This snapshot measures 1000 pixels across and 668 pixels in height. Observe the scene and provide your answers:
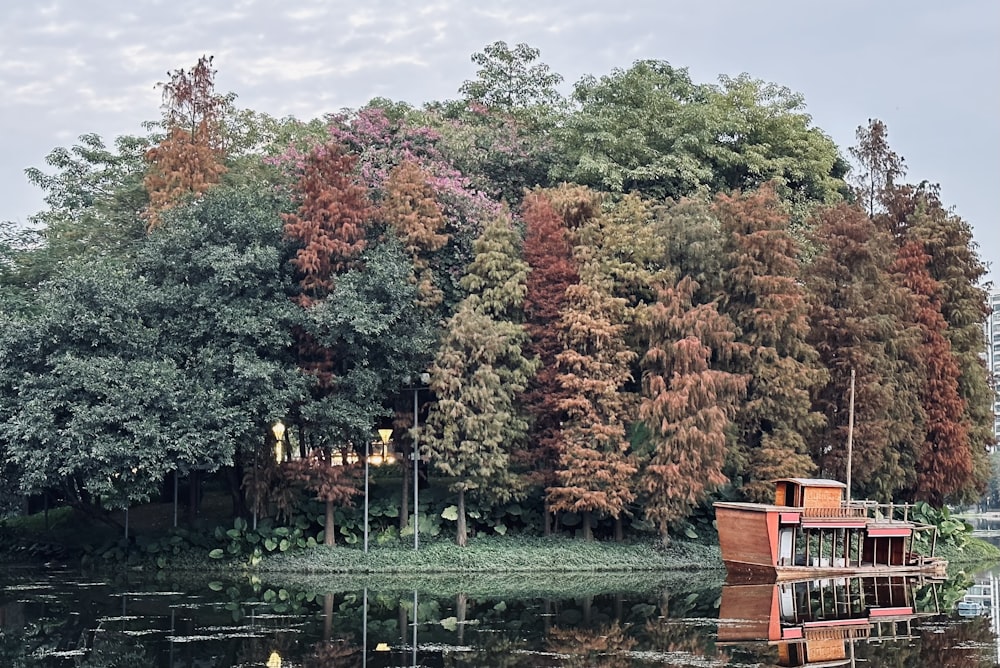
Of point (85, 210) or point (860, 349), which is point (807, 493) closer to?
point (860, 349)

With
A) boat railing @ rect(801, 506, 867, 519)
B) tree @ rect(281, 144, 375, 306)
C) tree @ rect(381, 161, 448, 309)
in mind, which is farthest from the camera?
tree @ rect(381, 161, 448, 309)

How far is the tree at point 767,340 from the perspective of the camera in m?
35.6

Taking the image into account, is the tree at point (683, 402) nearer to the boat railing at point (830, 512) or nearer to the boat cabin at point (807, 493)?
the boat cabin at point (807, 493)

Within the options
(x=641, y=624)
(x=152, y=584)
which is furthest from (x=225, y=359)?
(x=641, y=624)

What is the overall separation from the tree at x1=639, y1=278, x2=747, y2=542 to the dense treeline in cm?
8

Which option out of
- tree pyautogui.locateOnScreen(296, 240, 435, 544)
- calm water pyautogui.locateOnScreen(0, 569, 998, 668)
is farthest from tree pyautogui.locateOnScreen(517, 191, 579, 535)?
calm water pyautogui.locateOnScreen(0, 569, 998, 668)

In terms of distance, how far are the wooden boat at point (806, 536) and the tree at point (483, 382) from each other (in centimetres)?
621

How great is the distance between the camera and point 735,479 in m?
37.8

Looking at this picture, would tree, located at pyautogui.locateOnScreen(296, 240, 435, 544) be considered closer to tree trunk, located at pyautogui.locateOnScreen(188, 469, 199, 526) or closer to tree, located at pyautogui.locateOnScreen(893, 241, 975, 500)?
tree trunk, located at pyautogui.locateOnScreen(188, 469, 199, 526)

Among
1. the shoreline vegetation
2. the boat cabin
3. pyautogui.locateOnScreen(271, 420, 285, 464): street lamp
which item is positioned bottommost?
the shoreline vegetation

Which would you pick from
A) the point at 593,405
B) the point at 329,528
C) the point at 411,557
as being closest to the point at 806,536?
the point at 593,405

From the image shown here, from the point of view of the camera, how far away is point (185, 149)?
36.0 metres

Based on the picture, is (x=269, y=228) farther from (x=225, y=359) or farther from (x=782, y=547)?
(x=782, y=547)

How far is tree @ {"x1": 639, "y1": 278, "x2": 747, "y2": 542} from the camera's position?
33906mm
